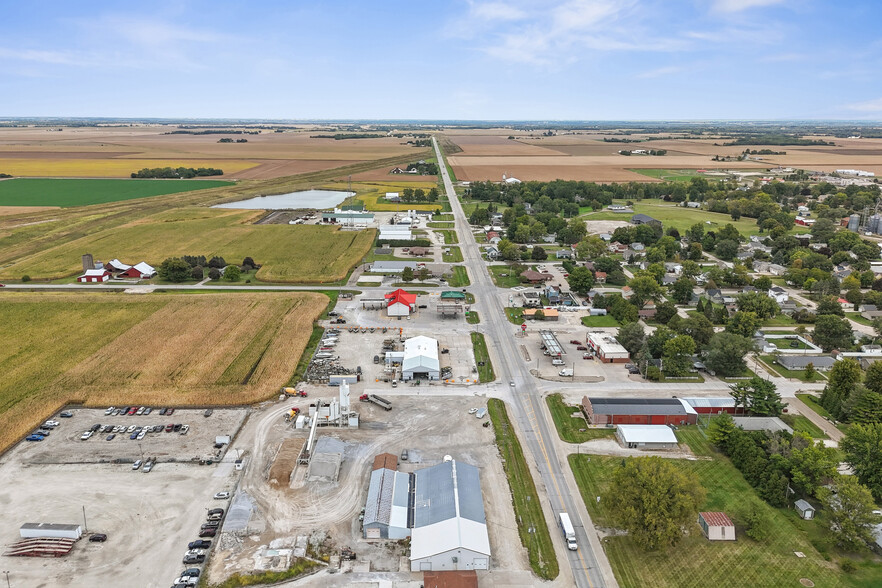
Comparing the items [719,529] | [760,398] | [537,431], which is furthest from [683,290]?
[719,529]

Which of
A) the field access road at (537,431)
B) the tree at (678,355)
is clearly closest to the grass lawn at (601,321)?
the field access road at (537,431)

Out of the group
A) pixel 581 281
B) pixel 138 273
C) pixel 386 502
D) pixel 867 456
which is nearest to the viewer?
pixel 386 502

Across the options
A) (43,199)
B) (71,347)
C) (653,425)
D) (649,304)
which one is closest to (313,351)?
(71,347)

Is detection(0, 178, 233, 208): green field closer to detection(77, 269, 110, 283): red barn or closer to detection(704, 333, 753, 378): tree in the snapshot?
detection(77, 269, 110, 283): red barn

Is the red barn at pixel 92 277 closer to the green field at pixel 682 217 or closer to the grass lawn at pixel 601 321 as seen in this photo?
the grass lawn at pixel 601 321

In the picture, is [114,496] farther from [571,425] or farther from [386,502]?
[571,425]

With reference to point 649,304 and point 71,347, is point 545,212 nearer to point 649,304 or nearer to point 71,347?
point 649,304
